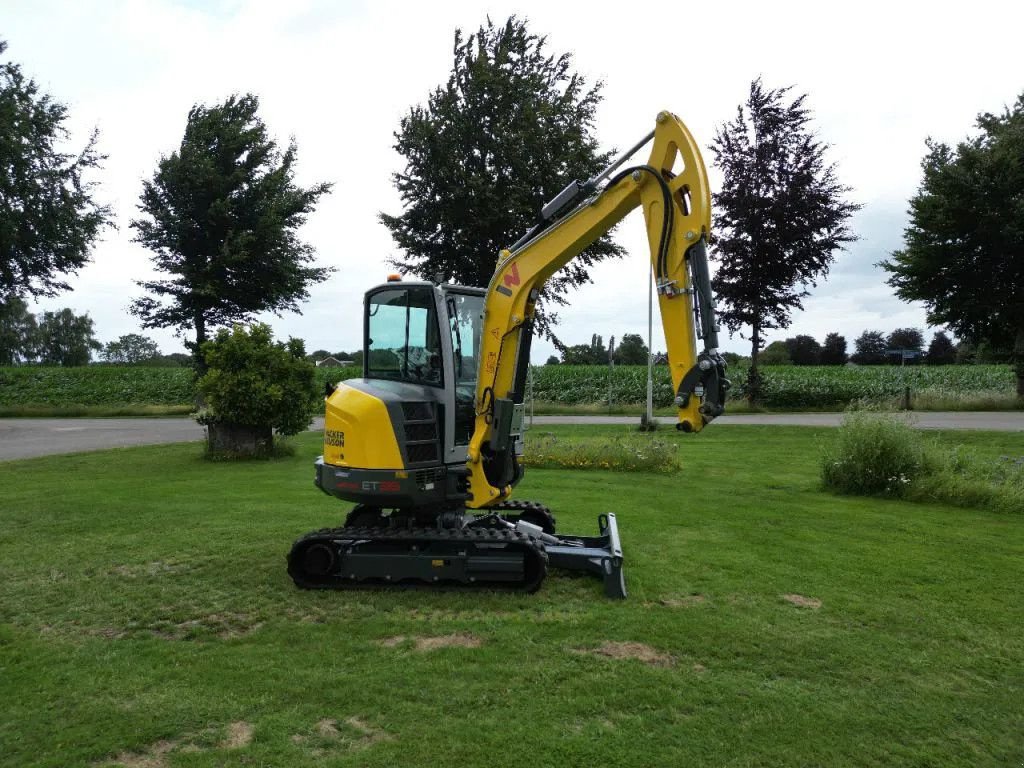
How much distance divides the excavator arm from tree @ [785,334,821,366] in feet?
209

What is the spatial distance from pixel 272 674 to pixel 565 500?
6.24 meters

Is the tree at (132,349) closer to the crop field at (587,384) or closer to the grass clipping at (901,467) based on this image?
the crop field at (587,384)

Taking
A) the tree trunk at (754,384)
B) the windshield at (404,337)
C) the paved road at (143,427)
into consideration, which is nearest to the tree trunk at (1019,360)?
the paved road at (143,427)

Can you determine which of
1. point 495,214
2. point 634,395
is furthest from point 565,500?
point 634,395

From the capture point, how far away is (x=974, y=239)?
24453 mm

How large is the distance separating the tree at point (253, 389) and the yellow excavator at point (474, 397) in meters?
8.64

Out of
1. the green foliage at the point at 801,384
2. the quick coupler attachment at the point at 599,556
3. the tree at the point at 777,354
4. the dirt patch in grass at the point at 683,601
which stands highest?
the tree at the point at 777,354

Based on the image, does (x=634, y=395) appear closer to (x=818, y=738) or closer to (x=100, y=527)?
(x=100, y=527)

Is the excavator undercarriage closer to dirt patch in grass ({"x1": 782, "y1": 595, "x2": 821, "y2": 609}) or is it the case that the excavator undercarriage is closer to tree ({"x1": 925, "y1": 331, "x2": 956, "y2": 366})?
dirt patch in grass ({"x1": 782, "y1": 595, "x2": 821, "y2": 609})

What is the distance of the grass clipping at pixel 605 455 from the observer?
13133 millimetres

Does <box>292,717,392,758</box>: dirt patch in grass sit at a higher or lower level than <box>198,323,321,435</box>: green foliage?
lower

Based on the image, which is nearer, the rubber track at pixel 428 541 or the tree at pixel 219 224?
the rubber track at pixel 428 541

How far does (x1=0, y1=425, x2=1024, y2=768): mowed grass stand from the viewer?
342 centimetres

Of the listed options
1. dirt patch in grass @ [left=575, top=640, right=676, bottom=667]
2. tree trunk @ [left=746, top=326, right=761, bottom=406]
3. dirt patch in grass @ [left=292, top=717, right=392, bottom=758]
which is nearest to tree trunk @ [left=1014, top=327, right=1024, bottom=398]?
tree trunk @ [left=746, top=326, right=761, bottom=406]
